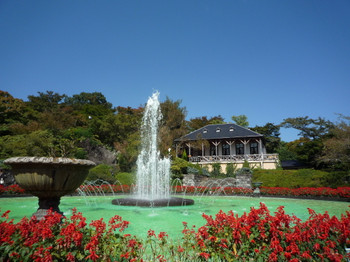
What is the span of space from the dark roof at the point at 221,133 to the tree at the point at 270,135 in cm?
1144

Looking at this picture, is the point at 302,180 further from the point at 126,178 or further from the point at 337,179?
the point at 126,178

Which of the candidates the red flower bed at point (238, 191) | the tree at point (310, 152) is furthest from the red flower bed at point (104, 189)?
the tree at point (310, 152)

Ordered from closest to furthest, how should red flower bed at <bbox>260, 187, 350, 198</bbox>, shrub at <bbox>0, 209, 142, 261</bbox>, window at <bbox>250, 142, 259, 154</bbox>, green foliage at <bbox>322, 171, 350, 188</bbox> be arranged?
shrub at <bbox>0, 209, 142, 261</bbox> → red flower bed at <bbox>260, 187, 350, 198</bbox> → green foliage at <bbox>322, 171, 350, 188</bbox> → window at <bbox>250, 142, 259, 154</bbox>

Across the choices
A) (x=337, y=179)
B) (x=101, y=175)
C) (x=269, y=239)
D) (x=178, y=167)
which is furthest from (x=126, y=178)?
(x=269, y=239)

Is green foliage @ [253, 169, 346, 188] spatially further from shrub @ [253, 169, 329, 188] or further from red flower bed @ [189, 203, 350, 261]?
red flower bed @ [189, 203, 350, 261]

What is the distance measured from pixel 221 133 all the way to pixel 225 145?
8.27 feet

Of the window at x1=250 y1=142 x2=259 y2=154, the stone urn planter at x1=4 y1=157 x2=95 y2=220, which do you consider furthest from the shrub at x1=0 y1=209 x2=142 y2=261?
the window at x1=250 y1=142 x2=259 y2=154

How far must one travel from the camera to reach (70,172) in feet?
16.0

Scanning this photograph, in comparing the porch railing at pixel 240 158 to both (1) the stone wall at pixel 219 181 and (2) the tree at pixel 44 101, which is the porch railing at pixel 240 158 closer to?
(1) the stone wall at pixel 219 181

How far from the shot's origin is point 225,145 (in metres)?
37.9

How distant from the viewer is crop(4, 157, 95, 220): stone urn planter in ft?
14.9

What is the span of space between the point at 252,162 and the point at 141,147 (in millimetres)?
14472

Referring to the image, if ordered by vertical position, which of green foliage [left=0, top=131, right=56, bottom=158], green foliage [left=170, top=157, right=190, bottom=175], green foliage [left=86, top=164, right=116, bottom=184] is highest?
green foliage [left=0, top=131, right=56, bottom=158]

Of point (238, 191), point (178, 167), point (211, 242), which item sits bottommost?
point (211, 242)
